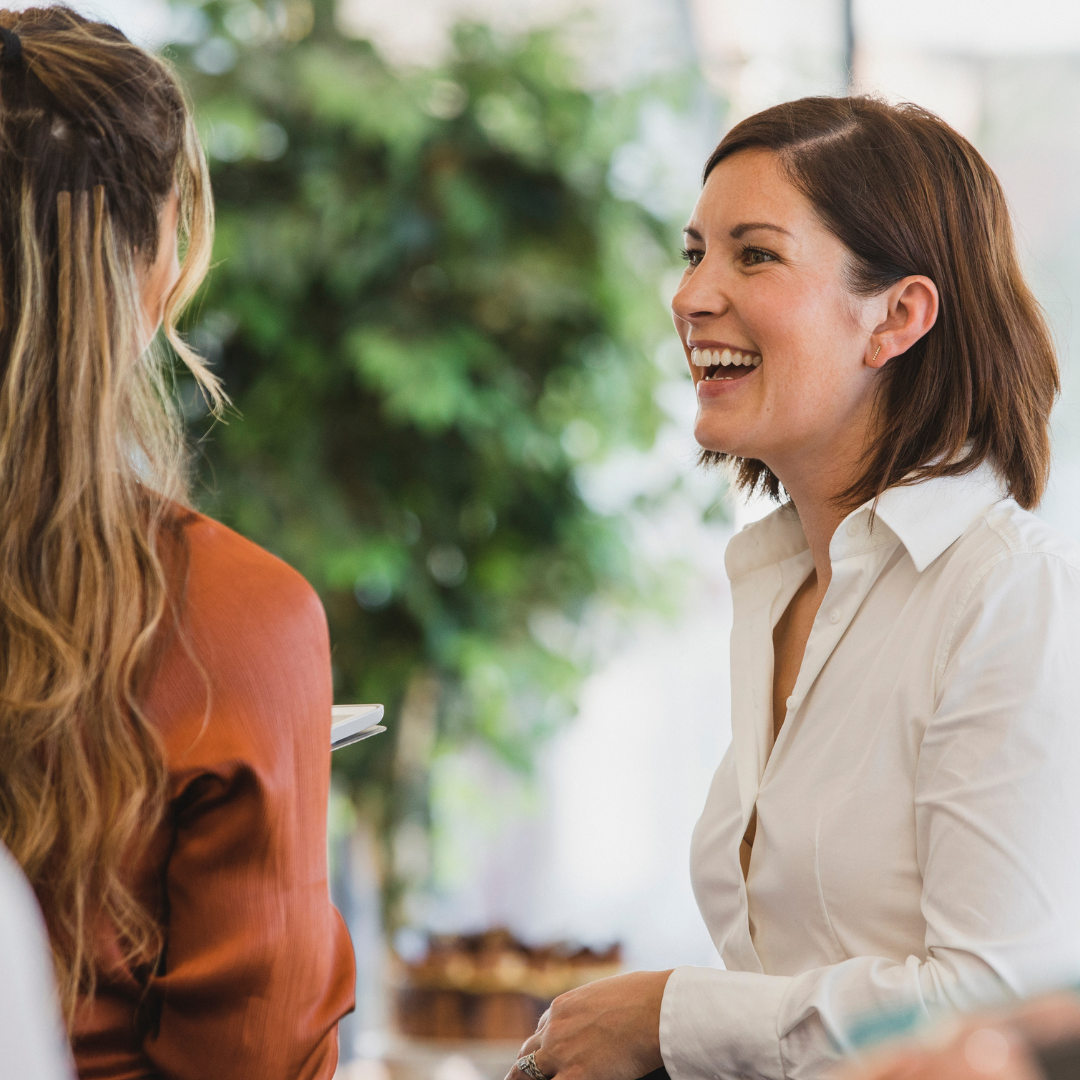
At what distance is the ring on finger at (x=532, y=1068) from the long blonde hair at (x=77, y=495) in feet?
1.50

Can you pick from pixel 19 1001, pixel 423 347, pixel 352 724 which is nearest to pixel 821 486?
pixel 352 724

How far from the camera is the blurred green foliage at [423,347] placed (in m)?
2.21

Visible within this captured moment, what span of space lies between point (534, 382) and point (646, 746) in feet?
3.60

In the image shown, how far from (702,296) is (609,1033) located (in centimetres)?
73

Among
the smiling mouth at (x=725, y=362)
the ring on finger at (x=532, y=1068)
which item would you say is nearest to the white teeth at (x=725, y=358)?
the smiling mouth at (x=725, y=362)

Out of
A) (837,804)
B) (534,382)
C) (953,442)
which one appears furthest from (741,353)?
(534,382)

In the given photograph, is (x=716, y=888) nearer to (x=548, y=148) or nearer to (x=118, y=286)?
(x=118, y=286)

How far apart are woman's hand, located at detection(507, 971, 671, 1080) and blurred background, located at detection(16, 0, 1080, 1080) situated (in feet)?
4.05

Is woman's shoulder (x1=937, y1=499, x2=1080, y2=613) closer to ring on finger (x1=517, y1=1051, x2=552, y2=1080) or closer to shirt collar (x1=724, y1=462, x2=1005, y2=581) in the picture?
shirt collar (x1=724, y1=462, x2=1005, y2=581)

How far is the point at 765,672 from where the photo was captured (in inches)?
49.6

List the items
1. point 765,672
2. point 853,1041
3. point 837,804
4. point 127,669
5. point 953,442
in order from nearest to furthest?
point 853,1041 < point 127,669 < point 837,804 < point 953,442 < point 765,672

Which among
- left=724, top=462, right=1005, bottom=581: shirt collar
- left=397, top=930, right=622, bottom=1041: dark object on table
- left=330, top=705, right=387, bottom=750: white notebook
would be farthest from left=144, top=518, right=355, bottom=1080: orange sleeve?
left=397, top=930, right=622, bottom=1041: dark object on table

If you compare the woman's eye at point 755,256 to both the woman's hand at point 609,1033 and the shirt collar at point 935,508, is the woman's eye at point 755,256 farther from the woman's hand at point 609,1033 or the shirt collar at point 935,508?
the woman's hand at point 609,1033

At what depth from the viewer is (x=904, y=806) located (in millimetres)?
993
